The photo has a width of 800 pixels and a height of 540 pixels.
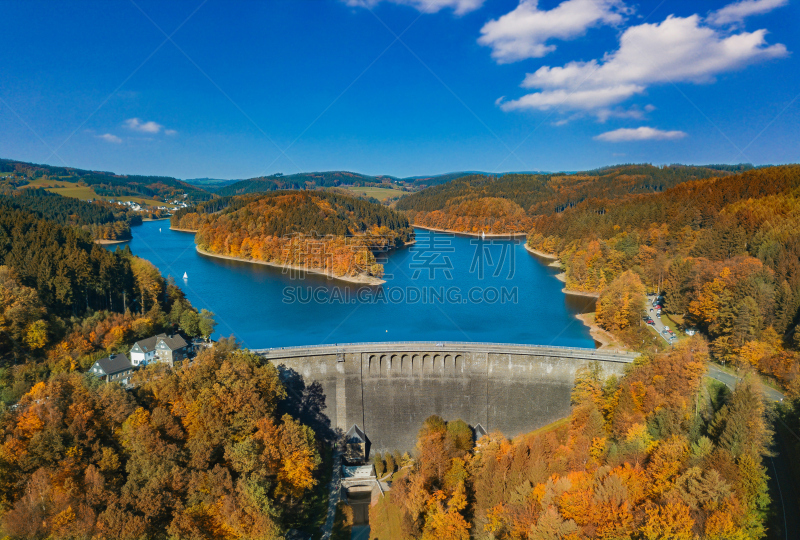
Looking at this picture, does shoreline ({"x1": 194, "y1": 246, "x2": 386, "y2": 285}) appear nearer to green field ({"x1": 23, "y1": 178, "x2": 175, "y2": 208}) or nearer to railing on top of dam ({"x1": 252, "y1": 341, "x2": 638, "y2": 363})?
railing on top of dam ({"x1": 252, "y1": 341, "x2": 638, "y2": 363})

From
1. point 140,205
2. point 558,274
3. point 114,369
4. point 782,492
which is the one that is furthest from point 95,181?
point 782,492

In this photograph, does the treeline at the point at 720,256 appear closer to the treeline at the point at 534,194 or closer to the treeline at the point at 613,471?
the treeline at the point at 613,471

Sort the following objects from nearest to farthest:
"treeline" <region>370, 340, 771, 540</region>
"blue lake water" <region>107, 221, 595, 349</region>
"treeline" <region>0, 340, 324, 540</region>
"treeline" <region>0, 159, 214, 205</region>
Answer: "treeline" <region>370, 340, 771, 540</region>, "treeline" <region>0, 340, 324, 540</region>, "blue lake water" <region>107, 221, 595, 349</region>, "treeline" <region>0, 159, 214, 205</region>

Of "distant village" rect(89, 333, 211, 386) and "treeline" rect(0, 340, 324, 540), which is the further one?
"distant village" rect(89, 333, 211, 386)

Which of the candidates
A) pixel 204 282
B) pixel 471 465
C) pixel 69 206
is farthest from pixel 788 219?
pixel 69 206

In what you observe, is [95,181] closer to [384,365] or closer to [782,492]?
[384,365]

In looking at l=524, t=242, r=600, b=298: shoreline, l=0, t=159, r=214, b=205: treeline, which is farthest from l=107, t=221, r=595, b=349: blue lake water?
l=0, t=159, r=214, b=205: treeline

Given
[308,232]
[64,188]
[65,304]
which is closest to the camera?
[65,304]
